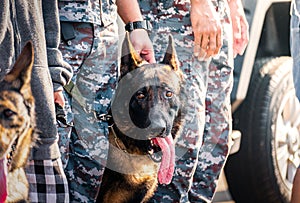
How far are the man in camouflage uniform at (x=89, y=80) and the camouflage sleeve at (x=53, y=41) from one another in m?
0.28

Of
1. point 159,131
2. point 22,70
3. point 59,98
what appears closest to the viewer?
point 22,70

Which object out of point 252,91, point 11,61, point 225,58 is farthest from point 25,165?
point 252,91

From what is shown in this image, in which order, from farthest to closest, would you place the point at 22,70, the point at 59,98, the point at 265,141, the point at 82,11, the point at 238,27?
the point at 265,141
the point at 238,27
the point at 82,11
the point at 59,98
the point at 22,70

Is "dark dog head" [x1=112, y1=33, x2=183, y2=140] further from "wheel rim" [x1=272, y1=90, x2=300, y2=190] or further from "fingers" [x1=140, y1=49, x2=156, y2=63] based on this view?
"wheel rim" [x1=272, y1=90, x2=300, y2=190]

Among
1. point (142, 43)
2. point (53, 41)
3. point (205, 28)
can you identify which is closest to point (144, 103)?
point (142, 43)

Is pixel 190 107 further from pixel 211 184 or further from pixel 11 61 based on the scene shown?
pixel 11 61

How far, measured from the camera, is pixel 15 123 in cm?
268

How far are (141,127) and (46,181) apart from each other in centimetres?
74

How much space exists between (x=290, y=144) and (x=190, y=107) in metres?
1.60

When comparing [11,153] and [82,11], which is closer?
[11,153]

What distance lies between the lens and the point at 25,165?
280 centimetres

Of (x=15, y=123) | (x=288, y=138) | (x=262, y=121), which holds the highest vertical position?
(x=15, y=123)

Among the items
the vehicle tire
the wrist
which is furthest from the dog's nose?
the vehicle tire

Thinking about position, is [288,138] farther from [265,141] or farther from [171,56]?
[171,56]
